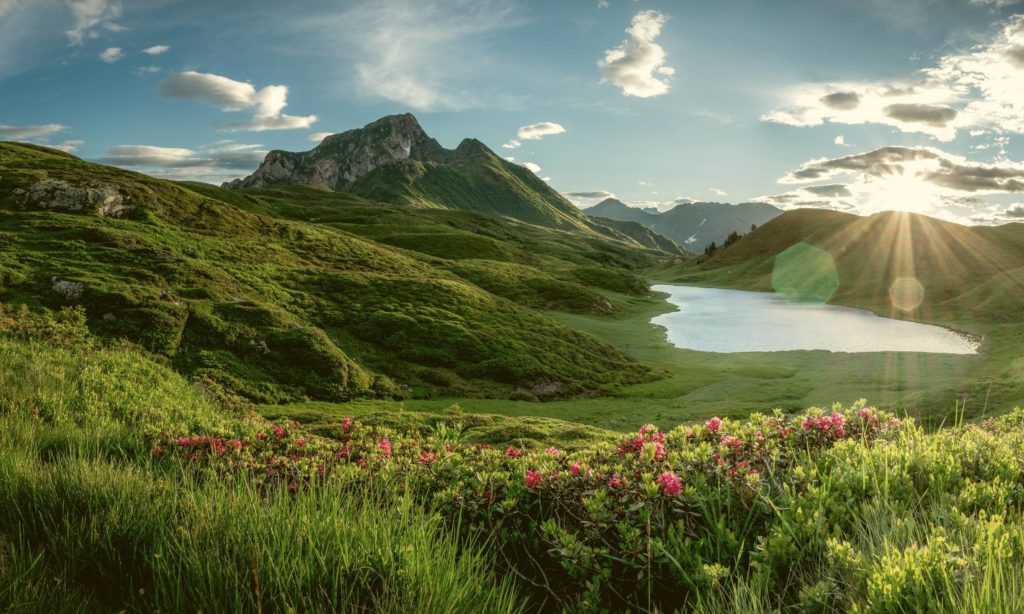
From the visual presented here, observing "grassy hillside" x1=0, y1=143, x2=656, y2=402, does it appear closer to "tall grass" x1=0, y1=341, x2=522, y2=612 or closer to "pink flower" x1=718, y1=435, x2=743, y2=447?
"tall grass" x1=0, y1=341, x2=522, y2=612

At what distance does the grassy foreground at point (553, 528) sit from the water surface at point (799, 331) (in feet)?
212

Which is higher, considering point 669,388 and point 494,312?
point 494,312

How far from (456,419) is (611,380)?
81.0ft

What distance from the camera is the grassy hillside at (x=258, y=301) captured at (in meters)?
30.2

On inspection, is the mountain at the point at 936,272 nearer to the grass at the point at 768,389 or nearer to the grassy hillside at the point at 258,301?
the grass at the point at 768,389

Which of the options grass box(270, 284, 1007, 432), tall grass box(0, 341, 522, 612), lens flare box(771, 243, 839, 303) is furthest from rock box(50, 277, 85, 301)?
lens flare box(771, 243, 839, 303)

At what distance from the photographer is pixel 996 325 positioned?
83875mm

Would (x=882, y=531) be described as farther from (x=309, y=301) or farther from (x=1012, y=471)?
(x=309, y=301)

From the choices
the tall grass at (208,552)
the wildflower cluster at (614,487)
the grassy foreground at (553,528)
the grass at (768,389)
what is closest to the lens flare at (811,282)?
the grass at (768,389)

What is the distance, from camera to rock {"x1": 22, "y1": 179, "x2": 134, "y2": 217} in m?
53.6

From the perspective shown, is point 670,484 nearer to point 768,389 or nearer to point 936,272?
point 768,389

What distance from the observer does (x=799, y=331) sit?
86875mm

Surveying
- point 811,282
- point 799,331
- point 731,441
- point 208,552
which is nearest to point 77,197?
point 208,552

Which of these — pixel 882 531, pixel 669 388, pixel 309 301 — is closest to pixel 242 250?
pixel 309 301
